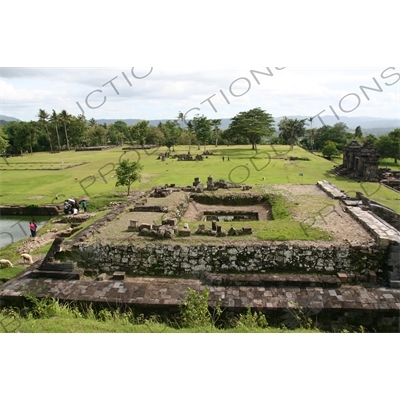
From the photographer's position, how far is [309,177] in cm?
2572

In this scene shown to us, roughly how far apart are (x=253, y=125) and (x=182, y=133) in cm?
1906

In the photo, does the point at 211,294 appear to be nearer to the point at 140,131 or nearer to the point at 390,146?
the point at 390,146

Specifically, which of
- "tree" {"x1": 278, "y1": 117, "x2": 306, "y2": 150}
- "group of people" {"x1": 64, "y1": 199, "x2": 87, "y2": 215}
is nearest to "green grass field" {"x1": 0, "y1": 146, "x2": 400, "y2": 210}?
"group of people" {"x1": 64, "y1": 199, "x2": 87, "y2": 215}

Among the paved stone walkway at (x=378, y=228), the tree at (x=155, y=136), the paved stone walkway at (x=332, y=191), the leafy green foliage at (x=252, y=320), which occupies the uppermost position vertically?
the tree at (x=155, y=136)

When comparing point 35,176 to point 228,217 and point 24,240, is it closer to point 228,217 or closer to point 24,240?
point 24,240

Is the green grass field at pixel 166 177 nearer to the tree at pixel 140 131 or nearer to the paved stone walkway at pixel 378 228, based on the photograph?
the paved stone walkway at pixel 378 228

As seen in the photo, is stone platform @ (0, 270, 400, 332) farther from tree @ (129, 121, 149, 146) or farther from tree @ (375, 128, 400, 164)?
tree @ (129, 121, 149, 146)

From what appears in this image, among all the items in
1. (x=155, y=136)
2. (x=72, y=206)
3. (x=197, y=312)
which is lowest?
(x=197, y=312)

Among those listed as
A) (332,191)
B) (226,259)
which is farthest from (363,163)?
(226,259)

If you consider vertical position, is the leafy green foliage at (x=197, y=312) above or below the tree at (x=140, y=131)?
below

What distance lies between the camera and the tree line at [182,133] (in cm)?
4619

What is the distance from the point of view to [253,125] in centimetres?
4612

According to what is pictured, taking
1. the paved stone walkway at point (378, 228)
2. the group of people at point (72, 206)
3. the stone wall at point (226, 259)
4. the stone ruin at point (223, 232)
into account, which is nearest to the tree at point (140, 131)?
the group of people at point (72, 206)

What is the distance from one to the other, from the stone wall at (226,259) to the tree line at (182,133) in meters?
32.7
